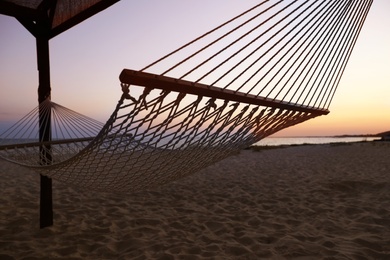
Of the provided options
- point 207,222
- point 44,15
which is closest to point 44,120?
point 44,15

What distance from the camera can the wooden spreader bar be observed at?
1021mm

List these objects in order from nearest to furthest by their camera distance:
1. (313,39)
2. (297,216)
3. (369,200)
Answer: (313,39), (297,216), (369,200)

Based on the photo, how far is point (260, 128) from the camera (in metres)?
1.97

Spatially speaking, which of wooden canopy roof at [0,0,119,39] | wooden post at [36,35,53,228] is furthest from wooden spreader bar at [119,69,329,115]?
wooden post at [36,35,53,228]

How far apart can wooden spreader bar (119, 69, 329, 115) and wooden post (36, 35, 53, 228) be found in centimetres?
152

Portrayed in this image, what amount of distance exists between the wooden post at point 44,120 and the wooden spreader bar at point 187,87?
1.52 meters

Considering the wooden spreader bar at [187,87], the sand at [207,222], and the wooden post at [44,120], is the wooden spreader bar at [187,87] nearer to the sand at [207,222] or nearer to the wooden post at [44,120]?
the sand at [207,222]

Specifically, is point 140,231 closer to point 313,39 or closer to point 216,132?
point 216,132

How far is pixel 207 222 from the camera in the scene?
7.95ft

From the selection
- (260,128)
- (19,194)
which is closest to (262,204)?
(260,128)

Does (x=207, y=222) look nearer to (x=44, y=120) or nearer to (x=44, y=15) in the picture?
(x=44, y=120)

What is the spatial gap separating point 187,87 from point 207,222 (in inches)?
60.7

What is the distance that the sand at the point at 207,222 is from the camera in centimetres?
182

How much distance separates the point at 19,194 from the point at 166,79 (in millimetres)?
3169
